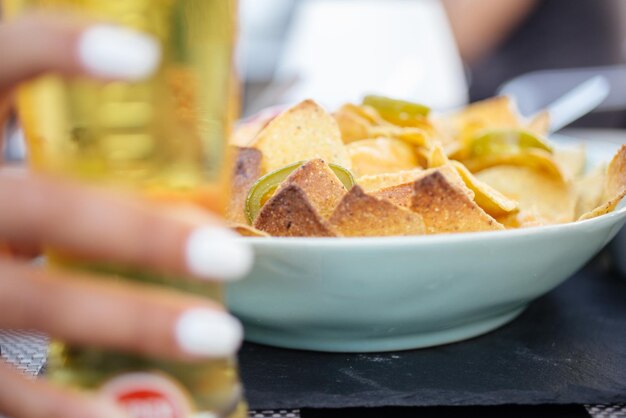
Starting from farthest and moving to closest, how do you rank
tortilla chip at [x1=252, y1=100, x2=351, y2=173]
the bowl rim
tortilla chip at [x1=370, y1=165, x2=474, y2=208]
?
A: tortilla chip at [x1=252, y1=100, x2=351, y2=173] → tortilla chip at [x1=370, y1=165, x2=474, y2=208] → the bowl rim

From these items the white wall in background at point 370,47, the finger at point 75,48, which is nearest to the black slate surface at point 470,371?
the finger at point 75,48

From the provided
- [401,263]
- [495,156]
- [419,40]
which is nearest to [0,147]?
[401,263]

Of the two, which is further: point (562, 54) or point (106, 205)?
point (562, 54)

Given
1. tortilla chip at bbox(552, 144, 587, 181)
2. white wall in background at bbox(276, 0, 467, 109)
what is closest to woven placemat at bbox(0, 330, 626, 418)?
tortilla chip at bbox(552, 144, 587, 181)

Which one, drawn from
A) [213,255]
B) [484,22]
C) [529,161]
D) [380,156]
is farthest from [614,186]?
[484,22]

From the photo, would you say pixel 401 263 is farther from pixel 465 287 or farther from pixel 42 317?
pixel 42 317

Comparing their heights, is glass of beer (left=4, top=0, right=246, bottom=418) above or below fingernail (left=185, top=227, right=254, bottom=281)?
above

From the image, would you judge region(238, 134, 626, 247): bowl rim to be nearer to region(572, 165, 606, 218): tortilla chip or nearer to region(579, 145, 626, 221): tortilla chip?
region(579, 145, 626, 221): tortilla chip
